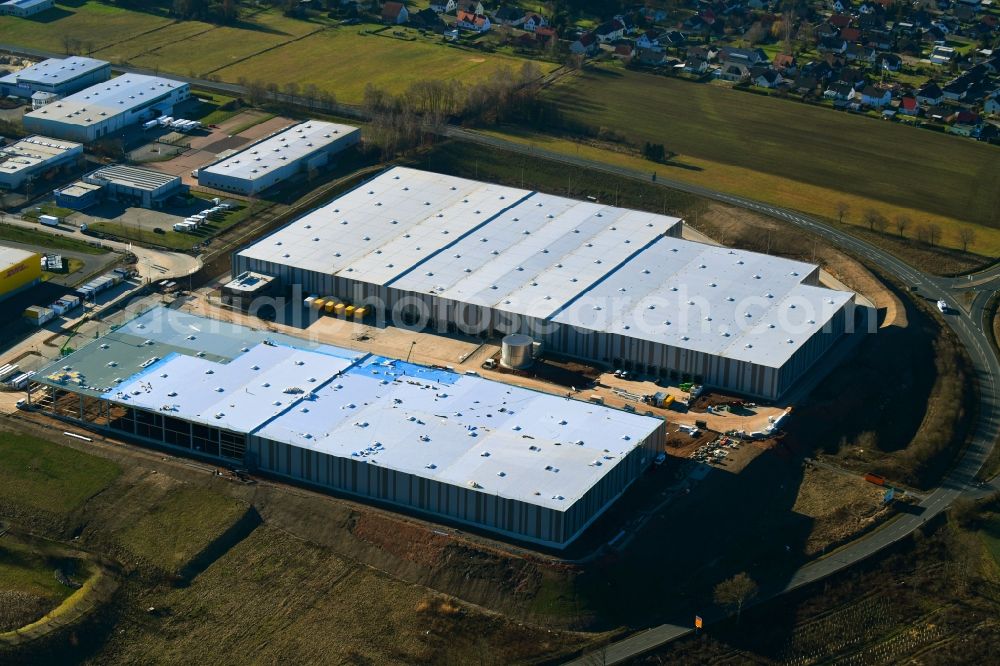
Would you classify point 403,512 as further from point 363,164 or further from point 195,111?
point 195,111

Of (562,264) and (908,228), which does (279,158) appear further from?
(908,228)

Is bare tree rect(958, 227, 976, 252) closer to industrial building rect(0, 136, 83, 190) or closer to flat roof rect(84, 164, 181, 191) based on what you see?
flat roof rect(84, 164, 181, 191)

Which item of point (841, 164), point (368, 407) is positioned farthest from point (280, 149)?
point (841, 164)

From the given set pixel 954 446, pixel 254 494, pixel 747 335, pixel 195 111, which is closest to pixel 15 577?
pixel 254 494

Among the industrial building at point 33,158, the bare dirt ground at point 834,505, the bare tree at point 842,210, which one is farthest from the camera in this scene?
the bare tree at point 842,210

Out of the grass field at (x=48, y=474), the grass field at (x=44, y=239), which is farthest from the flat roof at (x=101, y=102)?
the grass field at (x=48, y=474)

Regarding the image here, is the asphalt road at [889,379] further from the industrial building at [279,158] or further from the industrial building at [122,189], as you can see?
the industrial building at [122,189]

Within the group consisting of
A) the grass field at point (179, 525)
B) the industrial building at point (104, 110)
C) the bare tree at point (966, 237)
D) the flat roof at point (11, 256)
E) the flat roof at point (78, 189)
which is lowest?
the grass field at point (179, 525)
